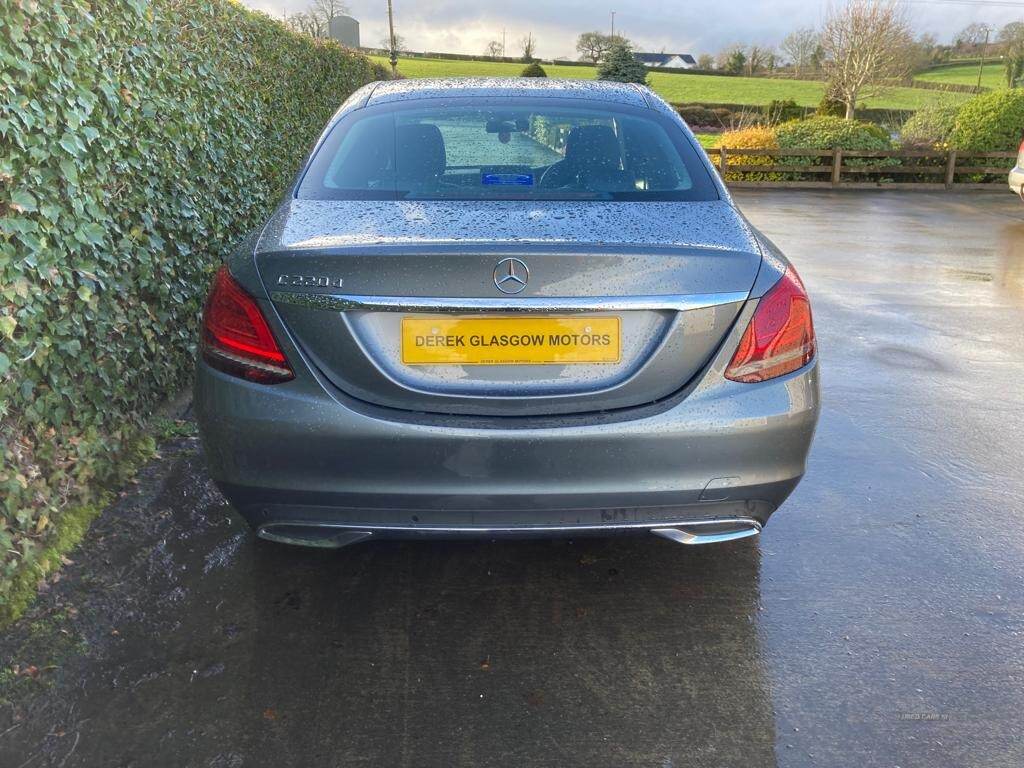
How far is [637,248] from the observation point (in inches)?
98.5

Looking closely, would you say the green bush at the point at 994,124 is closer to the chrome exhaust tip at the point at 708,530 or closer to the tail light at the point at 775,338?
the tail light at the point at 775,338

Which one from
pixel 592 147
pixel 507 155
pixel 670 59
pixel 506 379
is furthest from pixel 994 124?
pixel 670 59

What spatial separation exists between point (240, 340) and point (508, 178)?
1.14 m

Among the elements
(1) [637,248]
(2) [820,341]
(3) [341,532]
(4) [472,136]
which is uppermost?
(4) [472,136]

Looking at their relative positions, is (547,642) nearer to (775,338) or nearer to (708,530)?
(708,530)

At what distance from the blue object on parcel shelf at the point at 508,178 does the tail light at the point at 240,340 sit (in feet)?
3.22

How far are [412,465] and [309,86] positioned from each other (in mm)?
8689

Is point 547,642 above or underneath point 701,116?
underneath

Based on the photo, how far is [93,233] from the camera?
3.49 m

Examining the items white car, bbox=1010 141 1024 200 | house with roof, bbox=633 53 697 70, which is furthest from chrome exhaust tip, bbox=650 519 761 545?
house with roof, bbox=633 53 697 70

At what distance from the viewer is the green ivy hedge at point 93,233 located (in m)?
3.05

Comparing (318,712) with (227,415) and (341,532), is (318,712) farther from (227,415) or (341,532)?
(227,415)

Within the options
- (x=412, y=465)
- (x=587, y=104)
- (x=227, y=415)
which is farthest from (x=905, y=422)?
(x=227, y=415)

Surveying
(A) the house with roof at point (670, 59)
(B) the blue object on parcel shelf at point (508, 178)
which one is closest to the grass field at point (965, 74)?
(A) the house with roof at point (670, 59)
